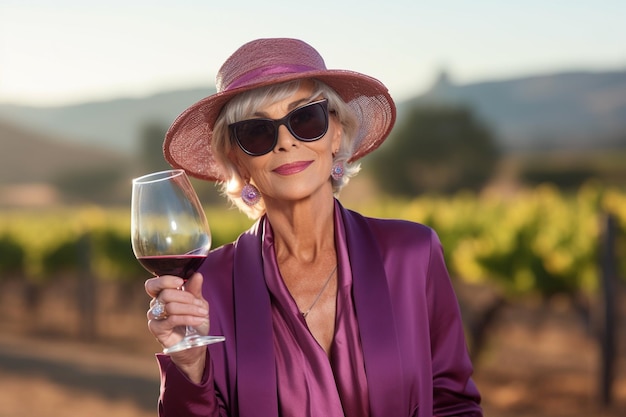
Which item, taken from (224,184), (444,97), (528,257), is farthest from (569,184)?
(224,184)

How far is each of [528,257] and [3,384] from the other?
6.20m

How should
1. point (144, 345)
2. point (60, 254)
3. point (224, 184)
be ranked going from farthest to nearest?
point (60, 254) < point (144, 345) < point (224, 184)

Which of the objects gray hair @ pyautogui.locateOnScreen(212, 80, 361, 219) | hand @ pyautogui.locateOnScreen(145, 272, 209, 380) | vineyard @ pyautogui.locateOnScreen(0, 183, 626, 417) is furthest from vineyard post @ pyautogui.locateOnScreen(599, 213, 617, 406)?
hand @ pyautogui.locateOnScreen(145, 272, 209, 380)

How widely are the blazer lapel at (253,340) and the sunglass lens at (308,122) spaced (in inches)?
14.5

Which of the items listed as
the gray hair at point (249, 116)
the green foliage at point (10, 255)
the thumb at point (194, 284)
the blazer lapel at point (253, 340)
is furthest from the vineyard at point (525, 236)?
the thumb at point (194, 284)

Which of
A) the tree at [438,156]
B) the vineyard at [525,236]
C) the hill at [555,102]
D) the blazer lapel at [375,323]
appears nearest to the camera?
the blazer lapel at [375,323]

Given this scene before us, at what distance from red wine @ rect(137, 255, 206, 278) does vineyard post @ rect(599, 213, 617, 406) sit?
7.19m

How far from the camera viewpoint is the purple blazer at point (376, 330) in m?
2.33

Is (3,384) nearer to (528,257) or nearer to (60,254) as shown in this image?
(60,254)

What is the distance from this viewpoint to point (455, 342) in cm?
249

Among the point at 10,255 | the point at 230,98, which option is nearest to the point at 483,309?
the point at 230,98

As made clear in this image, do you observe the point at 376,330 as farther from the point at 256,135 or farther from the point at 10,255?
the point at 10,255

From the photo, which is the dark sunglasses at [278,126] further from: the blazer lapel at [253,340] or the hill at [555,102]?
the hill at [555,102]

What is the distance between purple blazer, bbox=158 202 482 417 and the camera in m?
2.33
